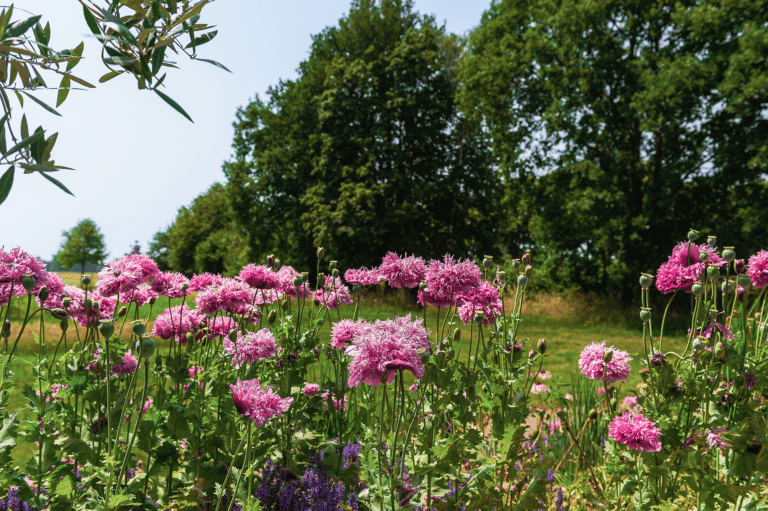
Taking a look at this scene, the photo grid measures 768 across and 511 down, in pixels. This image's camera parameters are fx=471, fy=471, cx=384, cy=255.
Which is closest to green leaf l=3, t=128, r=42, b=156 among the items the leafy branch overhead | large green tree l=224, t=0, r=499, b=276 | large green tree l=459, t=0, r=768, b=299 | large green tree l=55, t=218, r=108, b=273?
the leafy branch overhead

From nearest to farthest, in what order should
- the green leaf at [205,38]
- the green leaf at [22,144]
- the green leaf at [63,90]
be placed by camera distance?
the green leaf at [22,144], the green leaf at [205,38], the green leaf at [63,90]

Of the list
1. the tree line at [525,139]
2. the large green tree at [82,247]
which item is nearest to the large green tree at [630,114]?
the tree line at [525,139]

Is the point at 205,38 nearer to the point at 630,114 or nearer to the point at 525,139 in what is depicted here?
the point at 630,114

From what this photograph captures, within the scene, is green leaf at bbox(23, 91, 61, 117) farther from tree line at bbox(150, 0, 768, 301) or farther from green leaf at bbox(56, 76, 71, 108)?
tree line at bbox(150, 0, 768, 301)

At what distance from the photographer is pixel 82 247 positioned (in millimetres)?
49469

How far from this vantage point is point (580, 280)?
18312 millimetres

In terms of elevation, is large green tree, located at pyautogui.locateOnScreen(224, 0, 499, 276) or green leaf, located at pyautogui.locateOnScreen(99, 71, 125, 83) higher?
large green tree, located at pyautogui.locateOnScreen(224, 0, 499, 276)

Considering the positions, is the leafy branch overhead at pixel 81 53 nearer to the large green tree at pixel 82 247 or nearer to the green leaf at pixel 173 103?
the green leaf at pixel 173 103

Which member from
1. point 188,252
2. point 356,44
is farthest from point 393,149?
point 188,252

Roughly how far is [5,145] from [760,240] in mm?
15042

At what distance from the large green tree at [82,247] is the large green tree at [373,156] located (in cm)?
3782

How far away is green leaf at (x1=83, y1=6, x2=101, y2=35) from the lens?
4.16 feet

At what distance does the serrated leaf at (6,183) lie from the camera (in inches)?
43.8

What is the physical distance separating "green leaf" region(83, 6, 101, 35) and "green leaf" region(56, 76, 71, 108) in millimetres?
209
